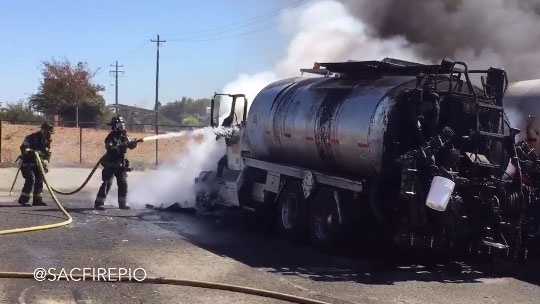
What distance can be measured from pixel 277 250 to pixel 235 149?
371 cm

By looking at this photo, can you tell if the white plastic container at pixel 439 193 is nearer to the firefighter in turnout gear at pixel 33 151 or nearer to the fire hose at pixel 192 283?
the fire hose at pixel 192 283

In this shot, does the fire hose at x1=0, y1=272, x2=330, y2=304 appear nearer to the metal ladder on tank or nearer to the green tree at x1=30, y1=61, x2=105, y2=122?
the metal ladder on tank

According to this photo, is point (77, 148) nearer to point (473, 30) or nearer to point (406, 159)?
point (473, 30)

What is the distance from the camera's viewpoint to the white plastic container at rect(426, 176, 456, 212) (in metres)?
7.95

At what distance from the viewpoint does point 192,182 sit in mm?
14492

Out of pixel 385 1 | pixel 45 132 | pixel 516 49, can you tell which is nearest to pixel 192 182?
pixel 45 132

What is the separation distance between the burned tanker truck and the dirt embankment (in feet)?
51.0

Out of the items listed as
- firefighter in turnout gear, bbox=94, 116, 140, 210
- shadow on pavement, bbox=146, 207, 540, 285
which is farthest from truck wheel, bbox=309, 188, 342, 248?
firefighter in turnout gear, bbox=94, 116, 140, 210

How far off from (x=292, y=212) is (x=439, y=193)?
3220 millimetres

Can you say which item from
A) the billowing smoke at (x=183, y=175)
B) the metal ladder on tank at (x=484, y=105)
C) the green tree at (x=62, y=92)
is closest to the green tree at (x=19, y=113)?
the green tree at (x=62, y=92)

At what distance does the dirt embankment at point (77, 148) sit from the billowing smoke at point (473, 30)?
1102cm

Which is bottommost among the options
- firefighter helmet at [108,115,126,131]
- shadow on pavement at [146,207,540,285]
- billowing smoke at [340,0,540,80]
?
shadow on pavement at [146,207,540,285]

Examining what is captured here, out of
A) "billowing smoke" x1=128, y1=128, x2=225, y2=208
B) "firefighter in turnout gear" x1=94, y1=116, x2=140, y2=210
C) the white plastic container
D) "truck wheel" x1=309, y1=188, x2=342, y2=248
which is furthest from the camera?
"billowing smoke" x1=128, y1=128, x2=225, y2=208

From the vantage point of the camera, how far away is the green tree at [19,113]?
42312 mm
